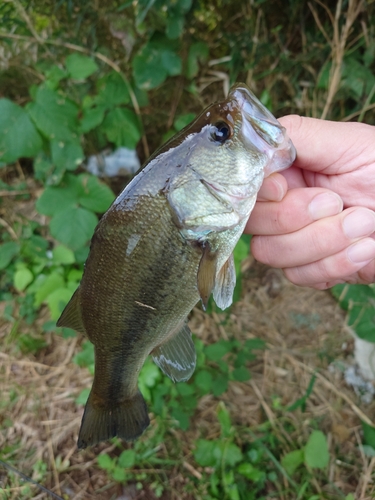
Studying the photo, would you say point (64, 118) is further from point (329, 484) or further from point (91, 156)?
point (329, 484)

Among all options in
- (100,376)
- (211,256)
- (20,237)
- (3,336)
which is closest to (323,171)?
(211,256)

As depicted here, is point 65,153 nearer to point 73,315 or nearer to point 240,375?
point 73,315

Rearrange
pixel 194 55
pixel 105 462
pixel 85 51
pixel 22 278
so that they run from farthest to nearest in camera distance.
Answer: pixel 22 278 → pixel 85 51 → pixel 194 55 → pixel 105 462

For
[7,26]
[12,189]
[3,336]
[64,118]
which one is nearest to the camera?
[64,118]

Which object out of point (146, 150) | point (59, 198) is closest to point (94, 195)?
point (59, 198)

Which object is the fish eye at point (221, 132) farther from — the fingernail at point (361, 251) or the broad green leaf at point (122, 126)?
the broad green leaf at point (122, 126)

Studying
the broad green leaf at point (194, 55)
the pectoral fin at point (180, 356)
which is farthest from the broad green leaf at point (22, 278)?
the broad green leaf at point (194, 55)
